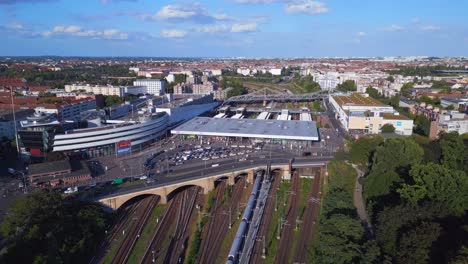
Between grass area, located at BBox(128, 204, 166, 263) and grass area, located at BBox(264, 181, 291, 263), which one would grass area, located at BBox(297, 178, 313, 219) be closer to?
grass area, located at BBox(264, 181, 291, 263)

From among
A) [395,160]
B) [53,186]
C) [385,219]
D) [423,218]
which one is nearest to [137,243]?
[53,186]

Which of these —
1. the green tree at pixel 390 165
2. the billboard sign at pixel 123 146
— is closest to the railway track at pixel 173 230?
the billboard sign at pixel 123 146

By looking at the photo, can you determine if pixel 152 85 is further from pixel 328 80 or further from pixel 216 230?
pixel 216 230

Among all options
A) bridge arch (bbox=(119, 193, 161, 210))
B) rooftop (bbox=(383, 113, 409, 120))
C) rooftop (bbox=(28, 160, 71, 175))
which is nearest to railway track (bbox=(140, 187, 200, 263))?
bridge arch (bbox=(119, 193, 161, 210))

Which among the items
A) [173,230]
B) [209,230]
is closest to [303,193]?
[209,230]

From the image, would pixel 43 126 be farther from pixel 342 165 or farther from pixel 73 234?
pixel 342 165
